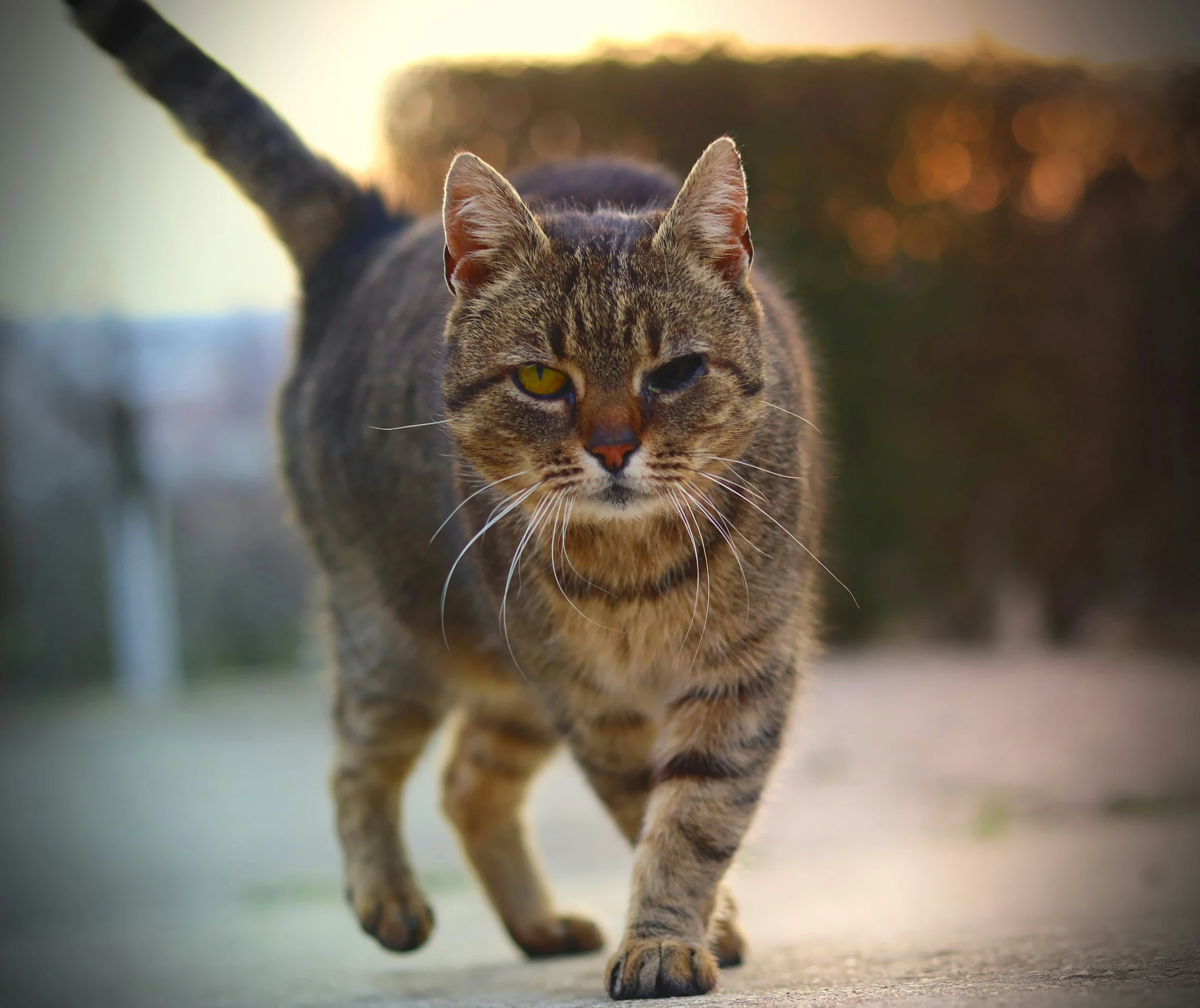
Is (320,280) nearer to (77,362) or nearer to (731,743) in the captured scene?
(731,743)

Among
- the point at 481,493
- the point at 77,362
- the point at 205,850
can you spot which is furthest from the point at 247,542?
the point at 481,493

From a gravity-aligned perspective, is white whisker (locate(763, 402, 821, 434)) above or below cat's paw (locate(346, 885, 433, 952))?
above

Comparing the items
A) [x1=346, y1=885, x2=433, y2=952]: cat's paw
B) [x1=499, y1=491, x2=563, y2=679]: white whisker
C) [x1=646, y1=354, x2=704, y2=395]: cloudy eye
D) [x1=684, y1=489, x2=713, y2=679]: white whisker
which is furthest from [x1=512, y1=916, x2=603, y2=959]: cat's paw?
[x1=646, y1=354, x2=704, y2=395]: cloudy eye

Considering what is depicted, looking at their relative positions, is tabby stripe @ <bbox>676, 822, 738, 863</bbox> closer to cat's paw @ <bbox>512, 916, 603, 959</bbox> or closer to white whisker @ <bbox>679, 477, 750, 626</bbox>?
white whisker @ <bbox>679, 477, 750, 626</bbox>

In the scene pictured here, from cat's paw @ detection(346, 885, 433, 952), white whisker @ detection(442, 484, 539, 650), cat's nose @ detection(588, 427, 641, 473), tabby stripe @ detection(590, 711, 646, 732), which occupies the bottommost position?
cat's paw @ detection(346, 885, 433, 952)

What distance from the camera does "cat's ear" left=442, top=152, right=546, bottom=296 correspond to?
2.02m

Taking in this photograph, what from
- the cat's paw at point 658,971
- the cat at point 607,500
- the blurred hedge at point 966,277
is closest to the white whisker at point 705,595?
the cat at point 607,500

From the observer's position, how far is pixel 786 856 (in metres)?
4.29

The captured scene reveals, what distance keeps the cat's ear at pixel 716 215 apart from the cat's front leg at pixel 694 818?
2.35 feet

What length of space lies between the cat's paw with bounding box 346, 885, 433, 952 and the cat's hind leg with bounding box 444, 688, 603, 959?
23cm

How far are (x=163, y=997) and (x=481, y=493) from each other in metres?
1.32

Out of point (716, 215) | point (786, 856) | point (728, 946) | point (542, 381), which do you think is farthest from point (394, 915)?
point (786, 856)

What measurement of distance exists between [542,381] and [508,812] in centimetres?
141

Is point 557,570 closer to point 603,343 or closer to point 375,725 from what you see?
point 603,343
